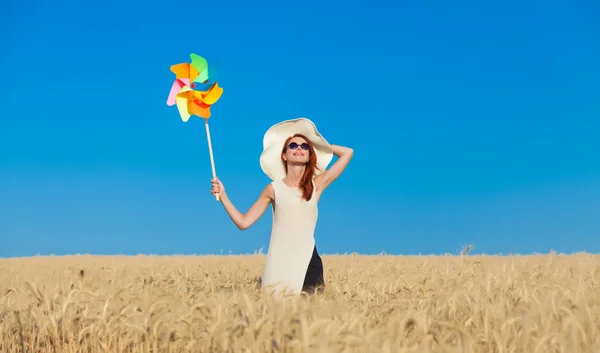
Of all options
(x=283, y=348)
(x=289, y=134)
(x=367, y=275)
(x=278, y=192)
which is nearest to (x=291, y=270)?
(x=278, y=192)

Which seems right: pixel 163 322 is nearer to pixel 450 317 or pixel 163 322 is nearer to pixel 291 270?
pixel 450 317

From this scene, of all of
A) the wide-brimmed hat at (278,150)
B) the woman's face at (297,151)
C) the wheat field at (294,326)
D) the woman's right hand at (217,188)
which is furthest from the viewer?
the wide-brimmed hat at (278,150)

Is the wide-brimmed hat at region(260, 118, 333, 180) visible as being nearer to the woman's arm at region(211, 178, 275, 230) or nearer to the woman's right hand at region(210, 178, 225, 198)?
the woman's arm at region(211, 178, 275, 230)

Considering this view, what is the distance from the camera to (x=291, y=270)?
21.0ft

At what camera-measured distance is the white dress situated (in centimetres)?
639

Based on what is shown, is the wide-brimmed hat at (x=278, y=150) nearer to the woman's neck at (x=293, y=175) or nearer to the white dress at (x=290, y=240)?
the woman's neck at (x=293, y=175)

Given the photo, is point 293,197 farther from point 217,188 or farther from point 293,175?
point 217,188

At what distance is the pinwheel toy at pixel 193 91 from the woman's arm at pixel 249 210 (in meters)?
1.10

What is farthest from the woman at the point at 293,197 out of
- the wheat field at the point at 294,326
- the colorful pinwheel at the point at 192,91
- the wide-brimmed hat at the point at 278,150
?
the wheat field at the point at 294,326

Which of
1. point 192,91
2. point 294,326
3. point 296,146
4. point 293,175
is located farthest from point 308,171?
point 294,326

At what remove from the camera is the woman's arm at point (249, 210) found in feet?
21.0

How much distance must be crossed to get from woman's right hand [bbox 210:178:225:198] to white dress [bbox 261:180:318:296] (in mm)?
605

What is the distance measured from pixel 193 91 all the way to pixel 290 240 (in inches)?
Result: 89.6

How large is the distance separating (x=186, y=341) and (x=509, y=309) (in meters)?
2.13
